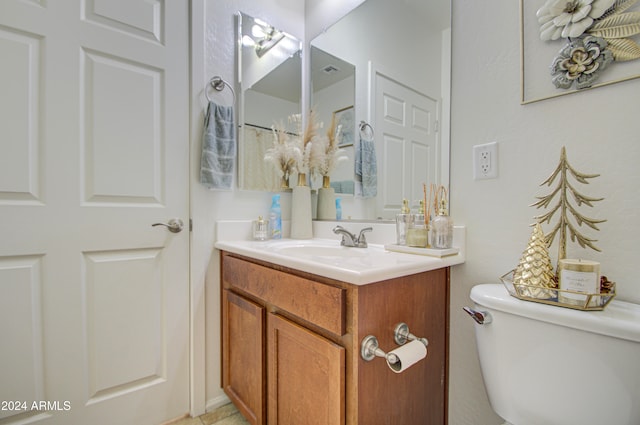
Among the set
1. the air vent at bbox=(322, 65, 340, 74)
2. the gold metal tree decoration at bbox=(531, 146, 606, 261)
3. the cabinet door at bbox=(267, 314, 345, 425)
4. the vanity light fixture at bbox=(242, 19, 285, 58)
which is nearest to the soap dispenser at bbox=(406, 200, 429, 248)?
the gold metal tree decoration at bbox=(531, 146, 606, 261)

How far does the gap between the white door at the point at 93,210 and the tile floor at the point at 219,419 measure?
0.09 metres

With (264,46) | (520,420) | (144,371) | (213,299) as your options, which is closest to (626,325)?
(520,420)

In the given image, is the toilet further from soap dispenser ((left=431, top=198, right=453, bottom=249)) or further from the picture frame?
the picture frame

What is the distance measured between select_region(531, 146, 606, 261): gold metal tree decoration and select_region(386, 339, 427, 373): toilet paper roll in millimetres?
433

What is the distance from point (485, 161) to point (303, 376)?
0.91m

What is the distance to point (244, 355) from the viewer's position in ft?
3.93

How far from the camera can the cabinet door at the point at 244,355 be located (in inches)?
42.6

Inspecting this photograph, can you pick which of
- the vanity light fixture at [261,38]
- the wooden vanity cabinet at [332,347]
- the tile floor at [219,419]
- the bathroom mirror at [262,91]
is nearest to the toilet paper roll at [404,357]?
the wooden vanity cabinet at [332,347]

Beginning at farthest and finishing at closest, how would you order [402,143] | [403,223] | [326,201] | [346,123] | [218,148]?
[326,201]
[346,123]
[218,148]
[402,143]
[403,223]

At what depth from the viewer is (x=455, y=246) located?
1014 mm

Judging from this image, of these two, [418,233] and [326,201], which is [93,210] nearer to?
[326,201]

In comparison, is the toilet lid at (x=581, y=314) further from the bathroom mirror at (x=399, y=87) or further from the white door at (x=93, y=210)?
the white door at (x=93, y=210)

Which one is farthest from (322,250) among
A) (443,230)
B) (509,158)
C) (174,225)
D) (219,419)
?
(219,419)

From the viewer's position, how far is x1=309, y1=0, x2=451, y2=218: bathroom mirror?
109 centimetres
